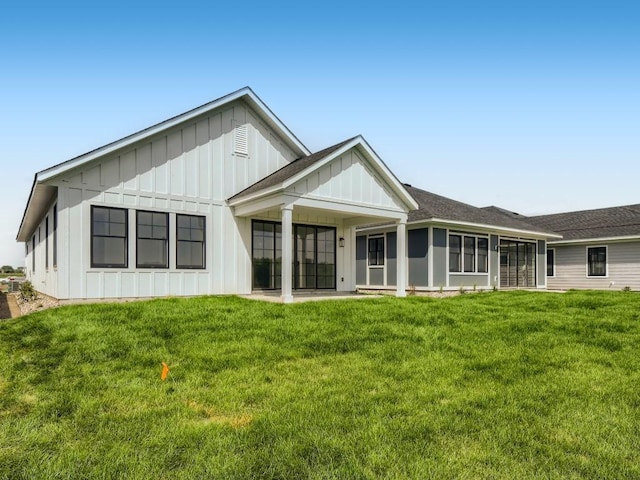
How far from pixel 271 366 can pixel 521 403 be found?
10.0 feet

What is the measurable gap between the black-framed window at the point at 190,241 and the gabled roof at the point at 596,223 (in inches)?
728

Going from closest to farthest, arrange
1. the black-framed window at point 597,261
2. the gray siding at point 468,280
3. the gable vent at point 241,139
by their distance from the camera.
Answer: the gable vent at point 241,139 → the gray siding at point 468,280 → the black-framed window at point 597,261

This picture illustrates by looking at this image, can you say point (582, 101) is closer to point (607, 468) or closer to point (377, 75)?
point (377, 75)

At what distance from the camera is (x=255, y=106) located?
13836 millimetres

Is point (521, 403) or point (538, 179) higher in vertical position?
point (538, 179)

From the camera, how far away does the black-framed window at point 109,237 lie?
11.1 meters

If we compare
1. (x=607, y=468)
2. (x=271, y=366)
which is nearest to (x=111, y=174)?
(x=271, y=366)

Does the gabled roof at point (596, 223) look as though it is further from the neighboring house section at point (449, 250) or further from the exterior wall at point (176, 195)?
the exterior wall at point (176, 195)

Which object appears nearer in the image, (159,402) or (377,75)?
(159,402)

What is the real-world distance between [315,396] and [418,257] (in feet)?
42.8

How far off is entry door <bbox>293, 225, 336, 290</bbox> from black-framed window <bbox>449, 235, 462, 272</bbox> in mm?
5000

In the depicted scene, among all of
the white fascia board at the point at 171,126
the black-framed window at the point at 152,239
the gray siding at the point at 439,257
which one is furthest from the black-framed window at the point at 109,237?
the gray siding at the point at 439,257

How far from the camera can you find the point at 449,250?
1756cm

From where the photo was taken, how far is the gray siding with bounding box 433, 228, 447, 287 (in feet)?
55.8
